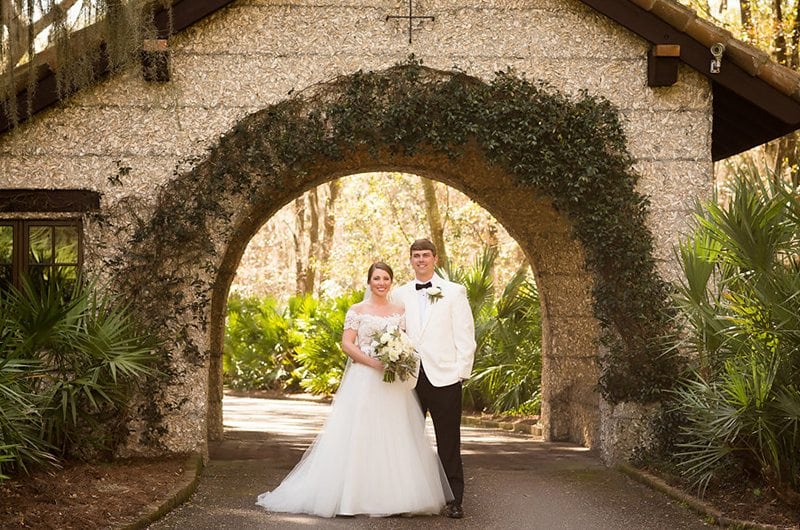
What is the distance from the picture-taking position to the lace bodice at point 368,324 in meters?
8.06

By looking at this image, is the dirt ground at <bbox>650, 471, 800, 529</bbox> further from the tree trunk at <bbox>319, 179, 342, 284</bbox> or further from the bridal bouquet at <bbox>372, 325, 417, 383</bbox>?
the tree trunk at <bbox>319, 179, 342, 284</bbox>

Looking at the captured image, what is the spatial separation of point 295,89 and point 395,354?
3.62 meters

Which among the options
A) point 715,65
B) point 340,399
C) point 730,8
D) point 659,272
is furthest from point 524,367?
point 730,8

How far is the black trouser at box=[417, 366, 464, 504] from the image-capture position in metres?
7.78

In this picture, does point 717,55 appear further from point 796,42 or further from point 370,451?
point 796,42

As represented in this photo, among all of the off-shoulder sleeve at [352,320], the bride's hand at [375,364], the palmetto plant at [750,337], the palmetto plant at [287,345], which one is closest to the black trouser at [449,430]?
the bride's hand at [375,364]

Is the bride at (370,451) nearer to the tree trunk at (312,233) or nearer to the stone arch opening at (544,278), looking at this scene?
the stone arch opening at (544,278)

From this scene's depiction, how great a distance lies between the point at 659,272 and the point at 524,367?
5.87 m

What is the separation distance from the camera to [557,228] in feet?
40.1

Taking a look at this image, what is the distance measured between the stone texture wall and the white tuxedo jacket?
312 centimetres

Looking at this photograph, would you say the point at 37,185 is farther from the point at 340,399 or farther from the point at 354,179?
the point at 354,179

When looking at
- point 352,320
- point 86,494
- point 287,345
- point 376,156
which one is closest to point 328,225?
point 287,345

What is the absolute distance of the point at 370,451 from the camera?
25.8 feet

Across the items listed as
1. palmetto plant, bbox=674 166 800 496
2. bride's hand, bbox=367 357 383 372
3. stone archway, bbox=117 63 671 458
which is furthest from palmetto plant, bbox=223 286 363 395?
bride's hand, bbox=367 357 383 372
